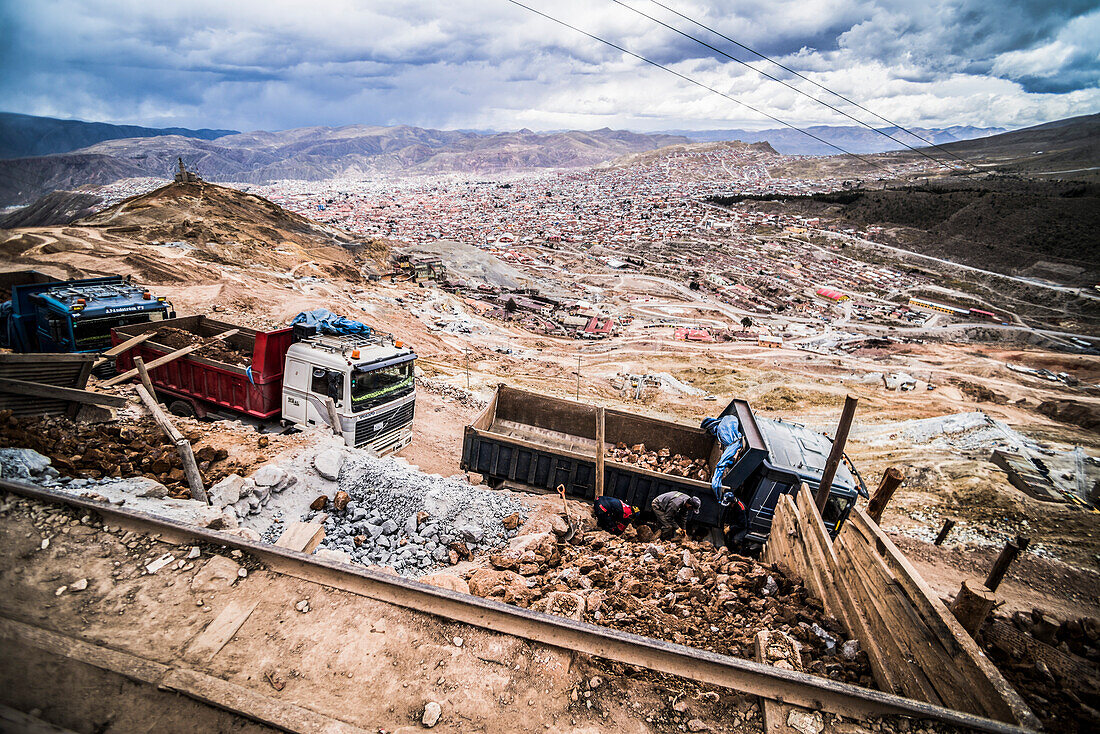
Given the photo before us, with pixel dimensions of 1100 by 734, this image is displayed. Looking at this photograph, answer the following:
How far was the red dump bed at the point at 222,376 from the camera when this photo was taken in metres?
8.08

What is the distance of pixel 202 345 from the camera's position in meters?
Result: 8.91

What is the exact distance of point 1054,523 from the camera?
9211mm

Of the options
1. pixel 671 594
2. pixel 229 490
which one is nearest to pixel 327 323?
pixel 229 490

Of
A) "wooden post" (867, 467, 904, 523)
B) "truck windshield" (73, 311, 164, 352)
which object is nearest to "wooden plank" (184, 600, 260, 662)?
"wooden post" (867, 467, 904, 523)

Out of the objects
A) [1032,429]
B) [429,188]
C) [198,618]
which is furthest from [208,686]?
[429,188]

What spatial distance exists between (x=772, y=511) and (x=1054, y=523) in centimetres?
737

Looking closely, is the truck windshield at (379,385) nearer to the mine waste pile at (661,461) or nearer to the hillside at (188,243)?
the mine waste pile at (661,461)

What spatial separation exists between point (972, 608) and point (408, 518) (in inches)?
225

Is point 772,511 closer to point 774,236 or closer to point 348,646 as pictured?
point 348,646

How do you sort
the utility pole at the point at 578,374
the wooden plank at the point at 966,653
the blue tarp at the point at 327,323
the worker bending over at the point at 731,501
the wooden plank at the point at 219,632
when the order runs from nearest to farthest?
the wooden plank at the point at 966,653 < the wooden plank at the point at 219,632 < the worker bending over at the point at 731,501 < the blue tarp at the point at 327,323 < the utility pole at the point at 578,374

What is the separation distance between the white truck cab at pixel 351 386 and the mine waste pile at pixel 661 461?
4.04 metres

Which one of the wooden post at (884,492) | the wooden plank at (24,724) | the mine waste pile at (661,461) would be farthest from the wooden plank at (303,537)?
the wooden post at (884,492)

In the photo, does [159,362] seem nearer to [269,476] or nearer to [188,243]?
[269,476]

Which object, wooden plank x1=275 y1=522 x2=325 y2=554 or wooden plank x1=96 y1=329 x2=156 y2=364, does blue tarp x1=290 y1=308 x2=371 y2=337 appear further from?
wooden plank x1=275 y1=522 x2=325 y2=554
